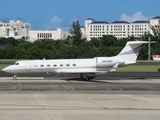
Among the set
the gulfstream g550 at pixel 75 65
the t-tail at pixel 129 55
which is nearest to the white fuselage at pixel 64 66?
the gulfstream g550 at pixel 75 65

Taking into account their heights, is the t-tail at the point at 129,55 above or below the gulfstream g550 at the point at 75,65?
above

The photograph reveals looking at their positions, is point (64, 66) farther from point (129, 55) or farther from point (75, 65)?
point (129, 55)

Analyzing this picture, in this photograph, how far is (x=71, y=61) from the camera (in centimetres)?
4150

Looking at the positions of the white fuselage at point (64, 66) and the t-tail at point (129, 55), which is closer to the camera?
the white fuselage at point (64, 66)

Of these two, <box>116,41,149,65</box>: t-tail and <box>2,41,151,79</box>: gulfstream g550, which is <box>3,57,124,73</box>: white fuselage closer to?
<box>2,41,151,79</box>: gulfstream g550

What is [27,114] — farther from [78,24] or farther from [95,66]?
[78,24]

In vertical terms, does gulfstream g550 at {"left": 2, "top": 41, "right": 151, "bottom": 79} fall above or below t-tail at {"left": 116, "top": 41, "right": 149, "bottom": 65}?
below

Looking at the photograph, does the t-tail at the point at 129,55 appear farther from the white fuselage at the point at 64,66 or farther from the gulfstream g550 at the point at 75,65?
the white fuselage at the point at 64,66

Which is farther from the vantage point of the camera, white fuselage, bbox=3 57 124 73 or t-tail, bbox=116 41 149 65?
t-tail, bbox=116 41 149 65

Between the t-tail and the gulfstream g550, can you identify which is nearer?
the gulfstream g550

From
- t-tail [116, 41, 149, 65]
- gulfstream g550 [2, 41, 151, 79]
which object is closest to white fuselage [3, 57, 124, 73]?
gulfstream g550 [2, 41, 151, 79]

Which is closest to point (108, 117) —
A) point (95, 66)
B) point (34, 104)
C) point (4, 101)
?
point (34, 104)

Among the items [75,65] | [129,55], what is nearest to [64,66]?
[75,65]

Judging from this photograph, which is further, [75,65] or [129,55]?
[129,55]
